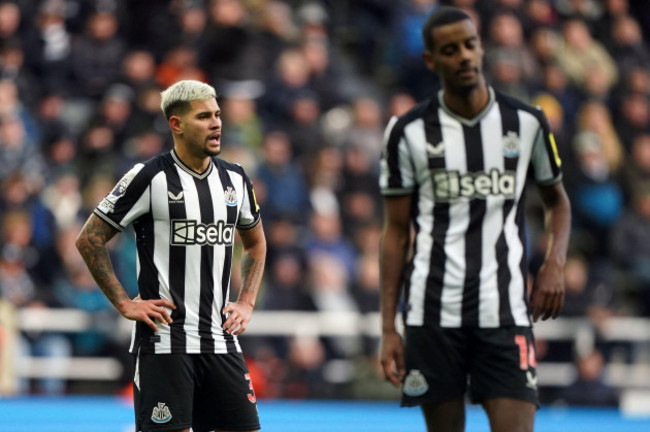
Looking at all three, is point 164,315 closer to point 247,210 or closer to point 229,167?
point 247,210

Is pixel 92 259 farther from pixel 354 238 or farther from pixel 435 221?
pixel 354 238

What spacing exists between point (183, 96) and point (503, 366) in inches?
71.3

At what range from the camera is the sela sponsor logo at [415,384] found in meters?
5.19

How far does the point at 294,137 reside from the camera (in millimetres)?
A: 13352

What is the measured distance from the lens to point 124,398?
12.2 meters

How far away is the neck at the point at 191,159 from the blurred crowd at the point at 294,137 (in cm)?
654

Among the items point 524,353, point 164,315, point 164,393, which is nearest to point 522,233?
point 524,353

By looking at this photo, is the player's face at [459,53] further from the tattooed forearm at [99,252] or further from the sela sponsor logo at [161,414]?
the sela sponsor logo at [161,414]

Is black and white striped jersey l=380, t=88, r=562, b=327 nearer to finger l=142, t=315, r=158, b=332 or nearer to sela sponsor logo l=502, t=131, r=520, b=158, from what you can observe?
sela sponsor logo l=502, t=131, r=520, b=158

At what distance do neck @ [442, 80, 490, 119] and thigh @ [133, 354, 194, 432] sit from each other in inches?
62.5

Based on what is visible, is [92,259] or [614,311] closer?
[92,259]

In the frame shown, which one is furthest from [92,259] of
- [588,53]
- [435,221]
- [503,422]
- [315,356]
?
[588,53]

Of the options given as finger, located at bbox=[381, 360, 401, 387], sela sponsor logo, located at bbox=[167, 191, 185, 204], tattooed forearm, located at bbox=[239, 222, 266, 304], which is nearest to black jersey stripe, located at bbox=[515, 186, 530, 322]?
finger, located at bbox=[381, 360, 401, 387]

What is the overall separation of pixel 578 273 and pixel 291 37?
4.58 meters
